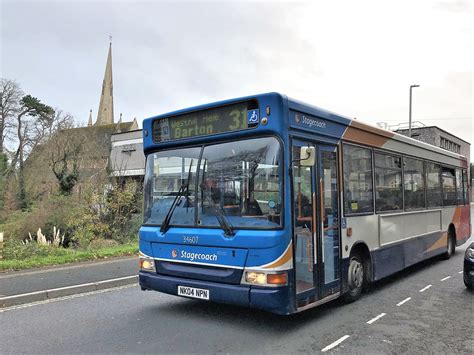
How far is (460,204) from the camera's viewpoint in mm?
12305

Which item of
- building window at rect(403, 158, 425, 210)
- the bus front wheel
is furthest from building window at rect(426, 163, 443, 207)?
the bus front wheel

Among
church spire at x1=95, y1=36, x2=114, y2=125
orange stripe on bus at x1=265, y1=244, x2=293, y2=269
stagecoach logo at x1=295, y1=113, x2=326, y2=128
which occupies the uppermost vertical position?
church spire at x1=95, y1=36, x2=114, y2=125

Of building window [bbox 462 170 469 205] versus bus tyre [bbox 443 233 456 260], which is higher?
building window [bbox 462 170 469 205]

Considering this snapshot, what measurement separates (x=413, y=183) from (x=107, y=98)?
292 ft

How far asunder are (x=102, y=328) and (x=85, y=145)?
2046 cm

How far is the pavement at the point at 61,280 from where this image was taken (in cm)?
736

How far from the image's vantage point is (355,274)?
6.71 meters

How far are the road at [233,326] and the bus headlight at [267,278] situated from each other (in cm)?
66

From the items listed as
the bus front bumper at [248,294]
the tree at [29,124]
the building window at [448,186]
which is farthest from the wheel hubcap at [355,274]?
the tree at [29,124]

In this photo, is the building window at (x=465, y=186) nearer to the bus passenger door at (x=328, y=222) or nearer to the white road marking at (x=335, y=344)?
the bus passenger door at (x=328, y=222)

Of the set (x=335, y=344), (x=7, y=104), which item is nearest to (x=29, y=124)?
(x=7, y=104)

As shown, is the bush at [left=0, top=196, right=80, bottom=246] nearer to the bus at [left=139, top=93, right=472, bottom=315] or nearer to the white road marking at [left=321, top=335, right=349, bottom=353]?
the bus at [left=139, top=93, right=472, bottom=315]

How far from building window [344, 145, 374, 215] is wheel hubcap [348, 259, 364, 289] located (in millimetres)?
823

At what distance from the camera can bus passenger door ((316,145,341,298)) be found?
5793 mm
